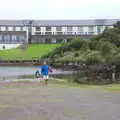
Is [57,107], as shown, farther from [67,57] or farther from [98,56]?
[67,57]

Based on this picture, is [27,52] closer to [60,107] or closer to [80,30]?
[80,30]

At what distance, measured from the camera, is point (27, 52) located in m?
142

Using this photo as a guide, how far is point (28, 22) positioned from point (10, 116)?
164165mm

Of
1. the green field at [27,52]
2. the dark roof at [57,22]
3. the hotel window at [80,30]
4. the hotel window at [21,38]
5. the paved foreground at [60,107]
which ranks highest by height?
the dark roof at [57,22]

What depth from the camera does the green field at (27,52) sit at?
425ft

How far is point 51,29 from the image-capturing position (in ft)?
569

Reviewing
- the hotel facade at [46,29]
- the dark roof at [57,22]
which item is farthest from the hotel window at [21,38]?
the dark roof at [57,22]

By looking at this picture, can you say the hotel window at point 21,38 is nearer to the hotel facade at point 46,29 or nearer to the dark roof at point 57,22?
the hotel facade at point 46,29

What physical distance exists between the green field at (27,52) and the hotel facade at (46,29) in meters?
8.01

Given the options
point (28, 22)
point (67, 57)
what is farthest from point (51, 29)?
point (67, 57)

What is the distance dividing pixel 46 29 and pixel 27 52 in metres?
33.9

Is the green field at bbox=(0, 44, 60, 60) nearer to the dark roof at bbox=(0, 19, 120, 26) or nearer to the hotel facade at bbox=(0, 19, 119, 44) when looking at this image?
the hotel facade at bbox=(0, 19, 119, 44)

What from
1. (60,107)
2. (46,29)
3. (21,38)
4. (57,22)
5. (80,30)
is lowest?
(21,38)

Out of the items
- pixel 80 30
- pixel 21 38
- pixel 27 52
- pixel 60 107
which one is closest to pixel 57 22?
pixel 80 30
